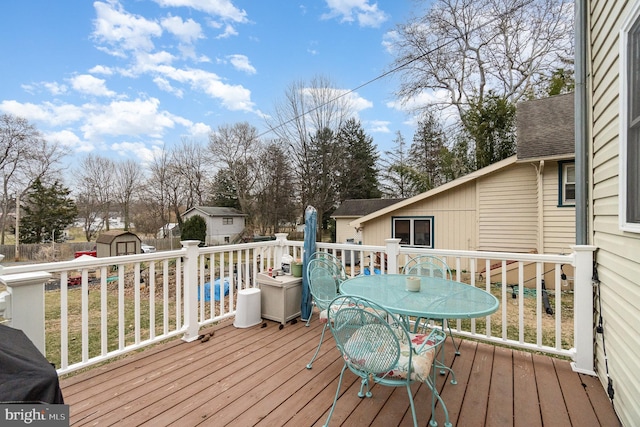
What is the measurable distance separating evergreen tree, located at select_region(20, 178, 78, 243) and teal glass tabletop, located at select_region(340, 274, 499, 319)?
22582 mm

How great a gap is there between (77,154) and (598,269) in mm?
25404

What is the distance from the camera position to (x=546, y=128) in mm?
7930

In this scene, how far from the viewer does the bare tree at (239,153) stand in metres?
21.4

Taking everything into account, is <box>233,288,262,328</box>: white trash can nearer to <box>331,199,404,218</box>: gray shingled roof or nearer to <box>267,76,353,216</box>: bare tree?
<box>331,199,404,218</box>: gray shingled roof

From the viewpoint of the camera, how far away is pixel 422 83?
15500mm

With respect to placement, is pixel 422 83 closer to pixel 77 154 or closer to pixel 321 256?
pixel 321 256

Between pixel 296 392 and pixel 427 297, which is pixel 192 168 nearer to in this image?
pixel 296 392

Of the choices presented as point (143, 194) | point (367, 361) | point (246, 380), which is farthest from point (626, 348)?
point (143, 194)

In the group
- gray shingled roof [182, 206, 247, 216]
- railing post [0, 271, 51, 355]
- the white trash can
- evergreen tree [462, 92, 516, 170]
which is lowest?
the white trash can

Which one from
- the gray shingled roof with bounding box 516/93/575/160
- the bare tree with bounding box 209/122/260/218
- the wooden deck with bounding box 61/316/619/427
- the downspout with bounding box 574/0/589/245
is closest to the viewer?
the wooden deck with bounding box 61/316/619/427

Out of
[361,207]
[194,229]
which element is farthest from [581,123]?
[194,229]

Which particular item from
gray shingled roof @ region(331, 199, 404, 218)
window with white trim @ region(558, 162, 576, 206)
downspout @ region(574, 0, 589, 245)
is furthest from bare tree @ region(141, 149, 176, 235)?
downspout @ region(574, 0, 589, 245)

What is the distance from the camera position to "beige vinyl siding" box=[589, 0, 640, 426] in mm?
1759

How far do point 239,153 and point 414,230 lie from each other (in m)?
15.2
